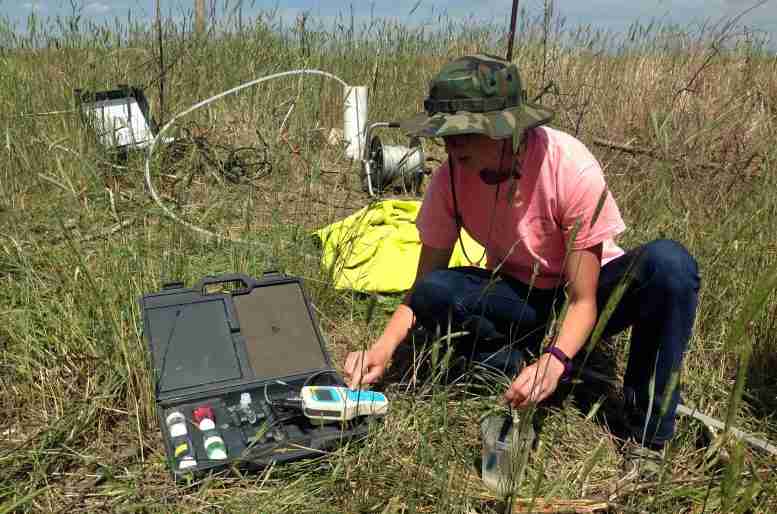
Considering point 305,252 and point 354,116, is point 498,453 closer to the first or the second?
point 305,252

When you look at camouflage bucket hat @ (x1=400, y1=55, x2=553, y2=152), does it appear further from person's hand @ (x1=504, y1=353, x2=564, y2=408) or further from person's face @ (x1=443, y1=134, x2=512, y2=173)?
person's hand @ (x1=504, y1=353, x2=564, y2=408)

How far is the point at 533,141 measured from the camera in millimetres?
1725

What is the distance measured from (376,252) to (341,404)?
1358 mm

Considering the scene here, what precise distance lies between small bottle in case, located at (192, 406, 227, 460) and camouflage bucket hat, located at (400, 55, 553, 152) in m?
0.92

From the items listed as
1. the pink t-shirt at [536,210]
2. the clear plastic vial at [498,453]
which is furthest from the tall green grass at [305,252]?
the pink t-shirt at [536,210]

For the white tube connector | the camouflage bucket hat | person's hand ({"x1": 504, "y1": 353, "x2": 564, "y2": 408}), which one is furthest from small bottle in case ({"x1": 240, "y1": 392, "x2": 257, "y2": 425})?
the white tube connector

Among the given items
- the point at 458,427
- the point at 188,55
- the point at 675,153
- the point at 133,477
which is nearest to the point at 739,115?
the point at 675,153

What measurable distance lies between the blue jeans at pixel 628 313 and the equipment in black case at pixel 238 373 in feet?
1.36

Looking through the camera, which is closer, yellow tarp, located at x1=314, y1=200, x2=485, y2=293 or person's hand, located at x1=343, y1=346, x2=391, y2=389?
person's hand, located at x1=343, y1=346, x2=391, y2=389

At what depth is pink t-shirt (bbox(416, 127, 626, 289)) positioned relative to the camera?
163 cm

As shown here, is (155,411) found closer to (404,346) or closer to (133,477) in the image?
(133,477)

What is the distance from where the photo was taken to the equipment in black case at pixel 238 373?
5.14 feet

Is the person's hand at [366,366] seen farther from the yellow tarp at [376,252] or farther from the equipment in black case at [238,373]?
the yellow tarp at [376,252]

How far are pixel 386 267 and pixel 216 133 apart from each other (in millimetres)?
2094
